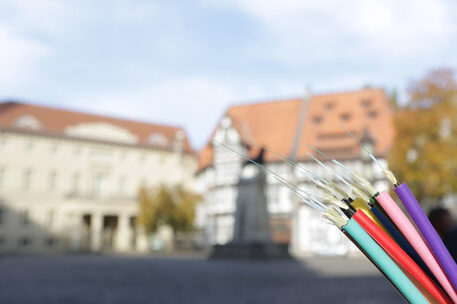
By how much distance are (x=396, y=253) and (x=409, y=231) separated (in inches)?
1.9

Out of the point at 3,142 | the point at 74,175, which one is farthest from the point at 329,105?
the point at 3,142

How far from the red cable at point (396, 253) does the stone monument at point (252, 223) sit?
69.5ft

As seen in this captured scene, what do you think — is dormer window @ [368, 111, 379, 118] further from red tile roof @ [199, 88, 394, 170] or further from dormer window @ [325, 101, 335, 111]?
dormer window @ [325, 101, 335, 111]

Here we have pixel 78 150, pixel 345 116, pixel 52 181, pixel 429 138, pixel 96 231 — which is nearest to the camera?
pixel 429 138

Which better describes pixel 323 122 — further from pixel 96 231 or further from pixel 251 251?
pixel 251 251

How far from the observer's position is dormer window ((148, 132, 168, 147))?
5684 centimetres

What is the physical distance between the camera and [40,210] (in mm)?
48219

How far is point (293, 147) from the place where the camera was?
154ft

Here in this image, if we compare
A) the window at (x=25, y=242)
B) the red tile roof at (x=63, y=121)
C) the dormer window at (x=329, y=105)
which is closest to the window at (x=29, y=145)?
the red tile roof at (x=63, y=121)

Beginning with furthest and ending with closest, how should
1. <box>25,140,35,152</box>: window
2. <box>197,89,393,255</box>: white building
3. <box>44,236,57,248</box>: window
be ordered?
<box>25,140,35,152</box>: window → <box>44,236,57,248</box>: window → <box>197,89,393,255</box>: white building

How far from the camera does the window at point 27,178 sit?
158 ft

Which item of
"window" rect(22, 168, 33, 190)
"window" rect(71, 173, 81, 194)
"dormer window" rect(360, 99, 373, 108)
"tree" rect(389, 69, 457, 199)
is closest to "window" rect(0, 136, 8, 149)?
"window" rect(22, 168, 33, 190)

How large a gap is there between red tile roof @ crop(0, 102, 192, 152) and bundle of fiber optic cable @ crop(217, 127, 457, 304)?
51.4 m

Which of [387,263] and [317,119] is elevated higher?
[317,119]
